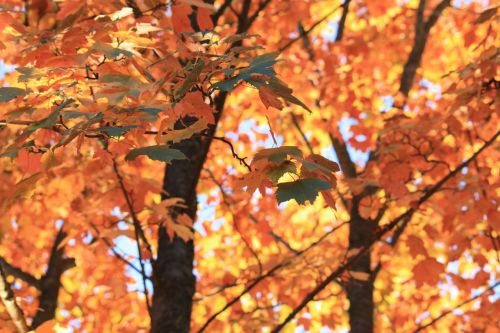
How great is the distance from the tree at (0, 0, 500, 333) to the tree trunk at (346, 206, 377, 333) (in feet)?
0.05

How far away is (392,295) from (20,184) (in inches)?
316

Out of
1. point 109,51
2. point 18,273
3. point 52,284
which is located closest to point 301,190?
point 109,51

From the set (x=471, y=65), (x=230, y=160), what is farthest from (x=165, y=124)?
(x=230, y=160)

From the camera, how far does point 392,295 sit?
373 inches

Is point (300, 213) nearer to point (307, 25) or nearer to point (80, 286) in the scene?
point (307, 25)

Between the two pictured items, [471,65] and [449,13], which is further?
[449,13]

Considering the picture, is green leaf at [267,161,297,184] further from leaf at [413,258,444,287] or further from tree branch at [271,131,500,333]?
leaf at [413,258,444,287]

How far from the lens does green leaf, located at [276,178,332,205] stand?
1.87 metres

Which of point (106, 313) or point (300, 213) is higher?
point (300, 213)

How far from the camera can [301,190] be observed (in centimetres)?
191

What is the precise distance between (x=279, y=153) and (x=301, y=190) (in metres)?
0.20

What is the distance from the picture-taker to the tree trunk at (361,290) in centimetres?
580

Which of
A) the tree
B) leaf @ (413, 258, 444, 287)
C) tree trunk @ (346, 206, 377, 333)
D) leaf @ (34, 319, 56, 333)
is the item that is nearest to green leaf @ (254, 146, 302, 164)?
the tree

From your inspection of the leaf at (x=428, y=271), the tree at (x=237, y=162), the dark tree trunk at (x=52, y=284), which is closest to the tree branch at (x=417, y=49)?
the tree at (x=237, y=162)
